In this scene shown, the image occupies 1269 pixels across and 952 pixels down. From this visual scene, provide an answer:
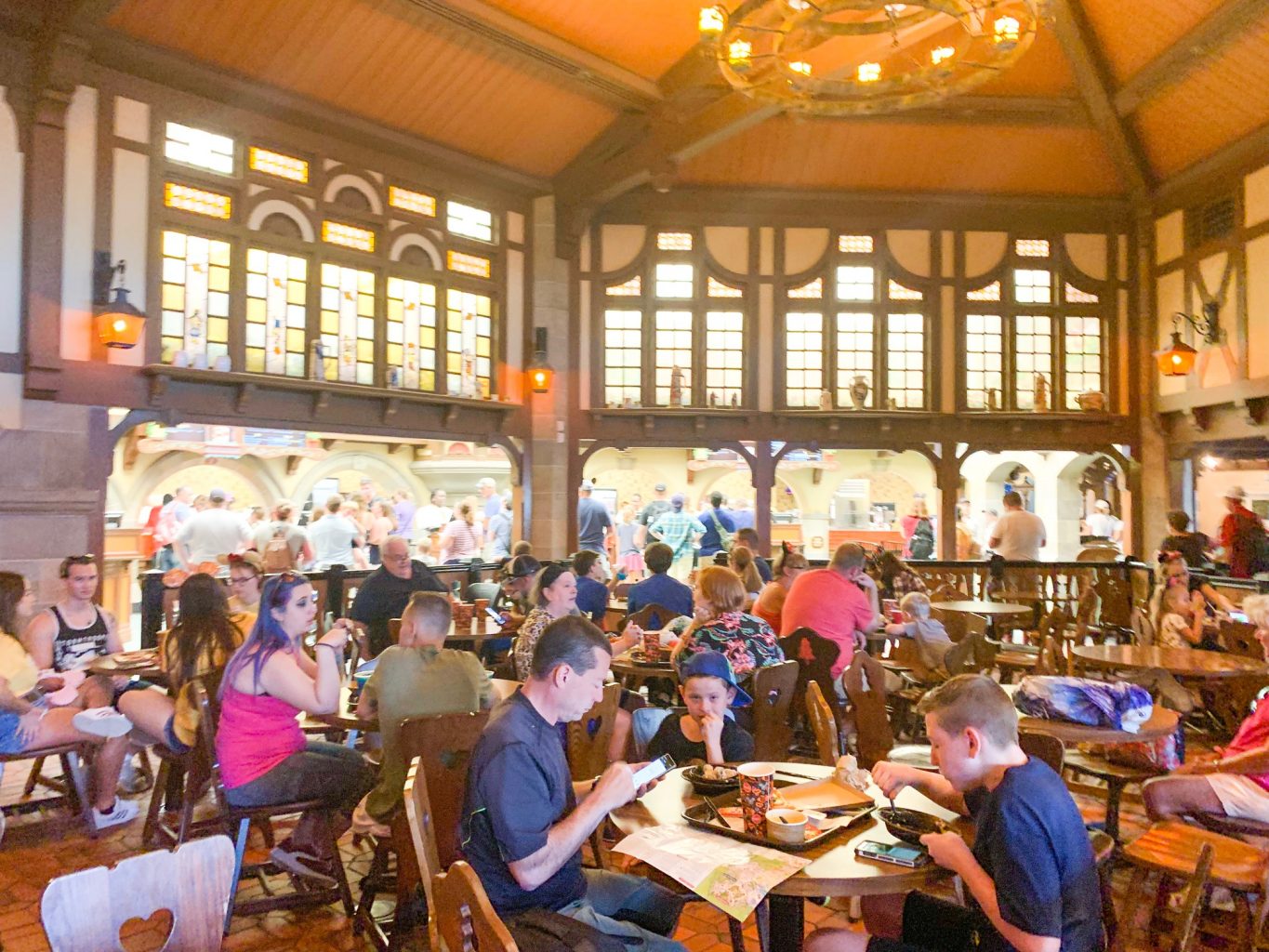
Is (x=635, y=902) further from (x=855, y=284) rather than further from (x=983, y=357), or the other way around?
(x=983, y=357)

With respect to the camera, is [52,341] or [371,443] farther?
[371,443]

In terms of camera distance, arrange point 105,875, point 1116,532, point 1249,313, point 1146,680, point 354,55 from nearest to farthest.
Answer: point 105,875 → point 1146,680 → point 354,55 → point 1249,313 → point 1116,532

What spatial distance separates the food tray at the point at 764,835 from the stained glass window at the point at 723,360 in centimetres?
965

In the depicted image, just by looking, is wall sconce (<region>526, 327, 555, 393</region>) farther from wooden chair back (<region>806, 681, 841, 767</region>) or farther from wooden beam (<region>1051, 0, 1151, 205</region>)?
wooden chair back (<region>806, 681, 841, 767</region>)

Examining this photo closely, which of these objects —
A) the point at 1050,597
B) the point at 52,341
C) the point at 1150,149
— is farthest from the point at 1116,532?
the point at 52,341

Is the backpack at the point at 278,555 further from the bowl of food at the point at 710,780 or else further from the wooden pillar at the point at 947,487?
the wooden pillar at the point at 947,487

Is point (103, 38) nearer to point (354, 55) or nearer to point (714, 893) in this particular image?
point (354, 55)

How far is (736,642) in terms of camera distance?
15.9 feet

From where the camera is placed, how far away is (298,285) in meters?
9.54

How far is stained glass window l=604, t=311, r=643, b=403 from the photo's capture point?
12.0m

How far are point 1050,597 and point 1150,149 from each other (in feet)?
18.1

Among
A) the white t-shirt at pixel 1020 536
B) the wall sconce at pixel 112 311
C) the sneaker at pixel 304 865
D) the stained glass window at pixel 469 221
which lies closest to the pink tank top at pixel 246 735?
the sneaker at pixel 304 865

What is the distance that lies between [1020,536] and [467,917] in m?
10.4

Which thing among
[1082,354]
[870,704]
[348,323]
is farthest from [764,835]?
[1082,354]
